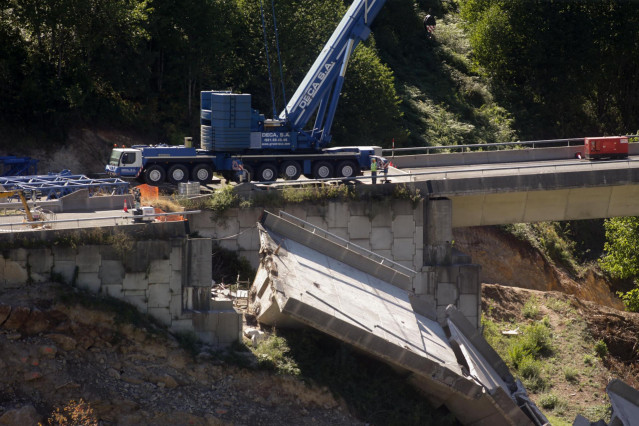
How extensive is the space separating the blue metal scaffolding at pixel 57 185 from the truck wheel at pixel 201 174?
292 centimetres

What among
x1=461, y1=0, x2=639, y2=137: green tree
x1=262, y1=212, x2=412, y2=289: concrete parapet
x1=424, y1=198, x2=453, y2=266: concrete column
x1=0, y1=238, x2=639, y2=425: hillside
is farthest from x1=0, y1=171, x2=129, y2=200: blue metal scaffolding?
x1=461, y1=0, x2=639, y2=137: green tree

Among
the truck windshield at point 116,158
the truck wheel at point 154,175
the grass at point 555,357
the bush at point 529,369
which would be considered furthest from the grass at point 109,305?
the bush at point 529,369

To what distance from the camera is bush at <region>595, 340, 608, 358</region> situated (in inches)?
1292

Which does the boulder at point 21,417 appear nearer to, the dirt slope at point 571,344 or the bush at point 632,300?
the dirt slope at point 571,344

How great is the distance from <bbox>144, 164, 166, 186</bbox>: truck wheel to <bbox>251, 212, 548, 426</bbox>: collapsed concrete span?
19.0 ft

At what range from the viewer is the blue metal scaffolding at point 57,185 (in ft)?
82.2

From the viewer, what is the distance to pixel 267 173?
30.1 metres

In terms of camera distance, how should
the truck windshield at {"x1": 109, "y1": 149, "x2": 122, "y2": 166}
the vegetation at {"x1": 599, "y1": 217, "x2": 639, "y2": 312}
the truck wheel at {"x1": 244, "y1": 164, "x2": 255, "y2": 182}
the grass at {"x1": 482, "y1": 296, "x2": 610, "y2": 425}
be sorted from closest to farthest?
the grass at {"x1": 482, "y1": 296, "x2": 610, "y2": 425}, the truck windshield at {"x1": 109, "y1": 149, "x2": 122, "y2": 166}, the truck wheel at {"x1": 244, "y1": 164, "x2": 255, "y2": 182}, the vegetation at {"x1": 599, "y1": 217, "x2": 639, "y2": 312}

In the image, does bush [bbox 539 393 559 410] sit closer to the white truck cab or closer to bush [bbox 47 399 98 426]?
the white truck cab

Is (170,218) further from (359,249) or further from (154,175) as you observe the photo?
(154,175)

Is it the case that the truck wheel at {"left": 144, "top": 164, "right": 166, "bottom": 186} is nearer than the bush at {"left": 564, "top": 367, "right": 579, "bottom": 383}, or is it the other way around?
the truck wheel at {"left": 144, "top": 164, "right": 166, "bottom": 186}

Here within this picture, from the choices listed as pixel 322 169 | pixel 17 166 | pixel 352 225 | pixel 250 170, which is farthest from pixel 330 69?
pixel 17 166

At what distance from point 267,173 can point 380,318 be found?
9460mm

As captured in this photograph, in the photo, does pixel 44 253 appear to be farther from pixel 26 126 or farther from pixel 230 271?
pixel 26 126
